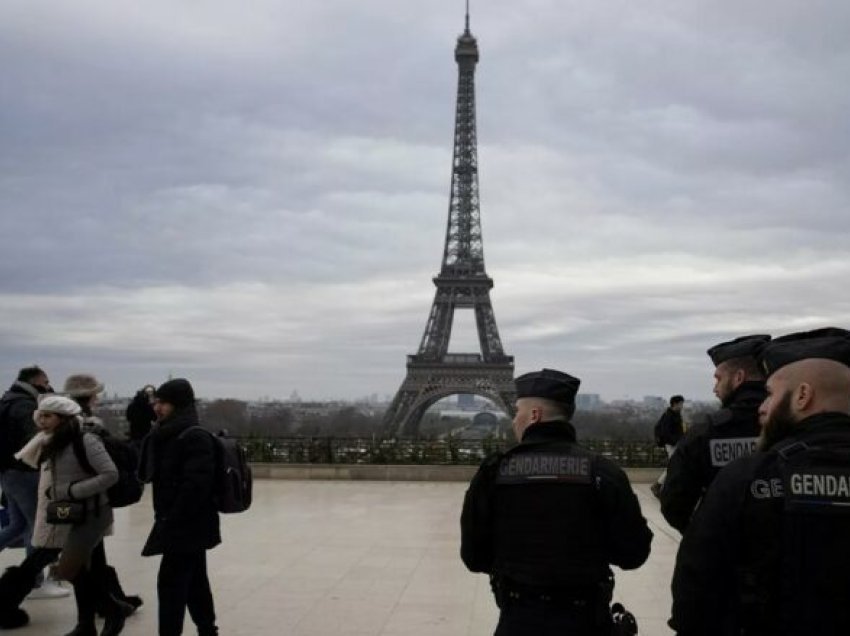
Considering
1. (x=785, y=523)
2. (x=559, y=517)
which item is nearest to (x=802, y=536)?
(x=785, y=523)

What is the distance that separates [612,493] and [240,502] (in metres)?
2.71

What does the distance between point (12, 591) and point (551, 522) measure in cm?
417

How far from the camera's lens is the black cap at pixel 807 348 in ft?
8.79

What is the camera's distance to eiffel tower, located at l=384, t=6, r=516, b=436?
50.5 meters

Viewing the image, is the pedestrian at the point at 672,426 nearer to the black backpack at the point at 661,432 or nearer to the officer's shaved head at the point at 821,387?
the black backpack at the point at 661,432

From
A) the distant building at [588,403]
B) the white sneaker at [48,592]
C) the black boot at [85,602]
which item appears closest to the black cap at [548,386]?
the black boot at [85,602]

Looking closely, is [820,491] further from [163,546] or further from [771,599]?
[163,546]

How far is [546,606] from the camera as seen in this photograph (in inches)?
137

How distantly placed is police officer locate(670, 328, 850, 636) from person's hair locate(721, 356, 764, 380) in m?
1.27

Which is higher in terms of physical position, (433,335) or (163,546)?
(433,335)

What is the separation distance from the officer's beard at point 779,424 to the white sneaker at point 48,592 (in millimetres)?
5937

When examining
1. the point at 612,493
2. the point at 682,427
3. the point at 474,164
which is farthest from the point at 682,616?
the point at 474,164

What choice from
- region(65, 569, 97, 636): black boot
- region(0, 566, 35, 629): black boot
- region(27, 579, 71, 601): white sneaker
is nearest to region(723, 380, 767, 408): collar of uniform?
region(65, 569, 97, 636): black boot

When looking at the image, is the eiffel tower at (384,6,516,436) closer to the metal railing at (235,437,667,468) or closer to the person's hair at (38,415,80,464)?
the metal railing at (235,437,667,468)
